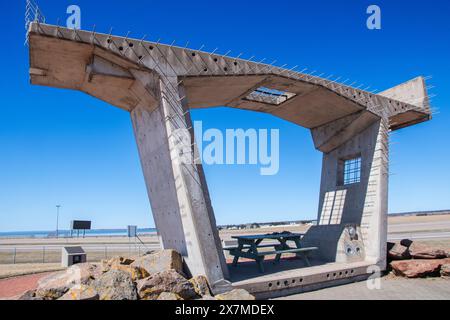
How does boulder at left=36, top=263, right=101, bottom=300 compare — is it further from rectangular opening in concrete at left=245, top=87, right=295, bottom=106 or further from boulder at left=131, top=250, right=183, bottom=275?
rectangular opening in concrete at left=245, top=87, right=295, bottom=106

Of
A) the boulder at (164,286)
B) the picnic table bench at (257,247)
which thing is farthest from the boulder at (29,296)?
the picnic table bench at (257,247)

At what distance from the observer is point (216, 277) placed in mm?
8086

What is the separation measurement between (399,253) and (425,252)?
2.51 ft

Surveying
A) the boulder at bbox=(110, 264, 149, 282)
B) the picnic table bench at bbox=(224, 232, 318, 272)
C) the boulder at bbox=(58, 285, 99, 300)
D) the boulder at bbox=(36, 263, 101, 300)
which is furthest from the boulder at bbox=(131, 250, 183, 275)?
the picnic table bench at bbox=(224, 232, 318, 272)

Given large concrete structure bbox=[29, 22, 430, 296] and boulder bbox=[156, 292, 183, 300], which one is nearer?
boulder bbox=[156, 292, 183, 300]

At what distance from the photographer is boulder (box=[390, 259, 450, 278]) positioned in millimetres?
10422

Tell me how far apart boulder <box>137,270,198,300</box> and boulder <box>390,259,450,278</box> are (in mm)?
7094

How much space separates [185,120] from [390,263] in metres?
8.31

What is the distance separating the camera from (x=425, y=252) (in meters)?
11.3

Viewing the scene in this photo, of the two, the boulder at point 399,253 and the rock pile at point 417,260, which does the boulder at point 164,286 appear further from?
the boulder at point 399,253

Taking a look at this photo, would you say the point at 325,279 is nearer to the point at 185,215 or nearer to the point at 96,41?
the point at 185,215

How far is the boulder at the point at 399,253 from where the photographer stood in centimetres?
1163
